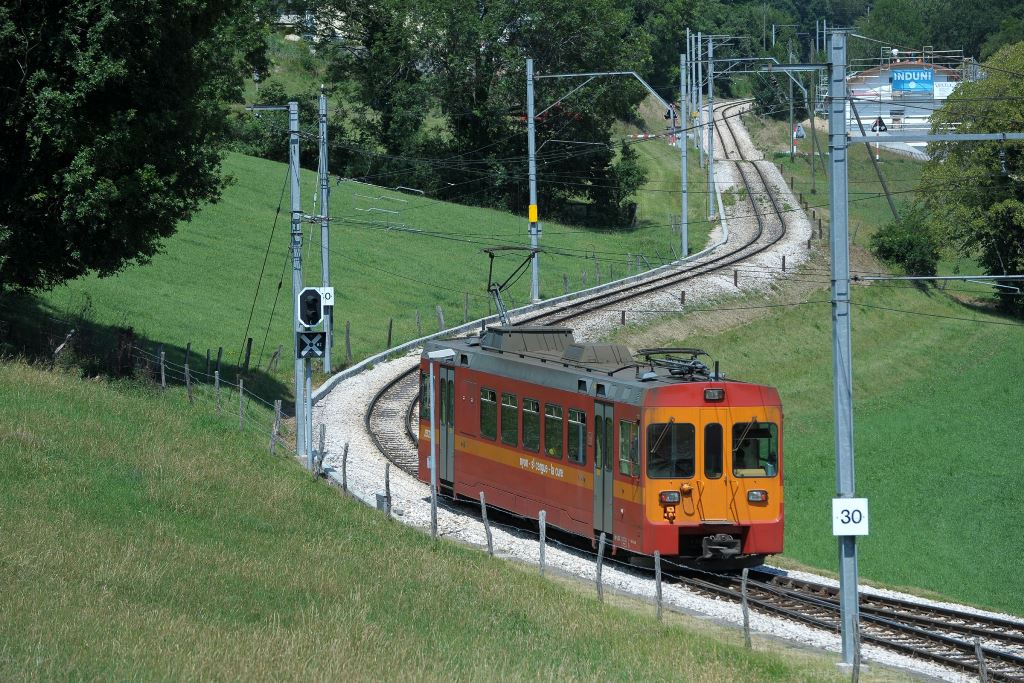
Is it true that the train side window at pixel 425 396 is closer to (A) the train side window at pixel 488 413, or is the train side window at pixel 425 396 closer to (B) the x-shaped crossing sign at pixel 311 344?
(B) the x-shaped crossing sign at pixel 311 344

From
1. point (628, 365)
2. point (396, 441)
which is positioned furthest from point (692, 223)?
point (628, 365)

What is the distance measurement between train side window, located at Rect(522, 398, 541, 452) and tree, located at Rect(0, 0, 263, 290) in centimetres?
1122

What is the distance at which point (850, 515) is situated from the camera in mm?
16203

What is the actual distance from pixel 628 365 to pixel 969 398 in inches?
1108

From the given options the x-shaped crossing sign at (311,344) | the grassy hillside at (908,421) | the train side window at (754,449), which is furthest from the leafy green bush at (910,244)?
the train side window at (754,449)

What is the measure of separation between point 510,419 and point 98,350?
14.2 metres

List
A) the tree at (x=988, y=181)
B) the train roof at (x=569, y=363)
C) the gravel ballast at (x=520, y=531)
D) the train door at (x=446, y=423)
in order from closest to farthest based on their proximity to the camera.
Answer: the gravel ballast at (x=520, y=531) < the train roof at (x=569, y=363) < the train door at (x=446, y=423) < the tree at (x=988, y=181)

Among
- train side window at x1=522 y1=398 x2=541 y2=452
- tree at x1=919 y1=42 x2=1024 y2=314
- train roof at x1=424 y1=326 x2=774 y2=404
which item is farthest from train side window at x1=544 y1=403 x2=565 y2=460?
tree at x1=919 y1=42 x2=1024 y2=314

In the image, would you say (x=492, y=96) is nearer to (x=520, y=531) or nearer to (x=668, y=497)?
(x=520, y=531)

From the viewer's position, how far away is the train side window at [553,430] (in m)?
22.6

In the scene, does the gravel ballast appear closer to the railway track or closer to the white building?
the railway track

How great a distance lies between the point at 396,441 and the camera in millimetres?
34062

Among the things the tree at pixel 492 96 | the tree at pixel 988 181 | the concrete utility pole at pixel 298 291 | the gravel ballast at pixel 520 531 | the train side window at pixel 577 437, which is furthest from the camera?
the tree at pixel 492 96

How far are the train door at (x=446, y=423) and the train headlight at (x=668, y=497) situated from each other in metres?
7.19
